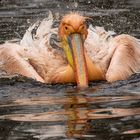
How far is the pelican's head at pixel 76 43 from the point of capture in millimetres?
8227

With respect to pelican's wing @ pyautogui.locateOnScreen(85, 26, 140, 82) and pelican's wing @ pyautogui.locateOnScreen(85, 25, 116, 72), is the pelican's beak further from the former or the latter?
pelican's wing @ pyautogui.locateOnScreen(85, 25, 116, 72)

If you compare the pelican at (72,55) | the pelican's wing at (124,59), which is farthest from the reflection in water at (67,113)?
the pelican's wing at (124,59)

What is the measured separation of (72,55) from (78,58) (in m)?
0.21

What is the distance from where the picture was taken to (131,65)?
9055 mm

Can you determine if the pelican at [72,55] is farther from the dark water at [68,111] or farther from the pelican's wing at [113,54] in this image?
the dark water at [68,111]

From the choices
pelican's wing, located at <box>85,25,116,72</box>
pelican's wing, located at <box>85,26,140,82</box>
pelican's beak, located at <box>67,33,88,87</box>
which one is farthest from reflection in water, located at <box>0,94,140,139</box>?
pelican's wing, located at <box>85,25,116,72</box>

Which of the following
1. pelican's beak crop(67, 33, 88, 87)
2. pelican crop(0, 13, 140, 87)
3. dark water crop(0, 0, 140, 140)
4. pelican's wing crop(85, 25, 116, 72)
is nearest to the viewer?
dark water crop(0, 0, 140, 140)

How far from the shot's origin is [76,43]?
8.49 m

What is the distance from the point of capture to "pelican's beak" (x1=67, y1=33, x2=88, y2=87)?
820 cm

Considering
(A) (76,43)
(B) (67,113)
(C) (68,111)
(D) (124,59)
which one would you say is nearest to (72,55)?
(A) (76,43)

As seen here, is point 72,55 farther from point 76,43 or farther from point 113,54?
point 113,54

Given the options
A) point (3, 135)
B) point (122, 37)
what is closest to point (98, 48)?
point (122, 37)

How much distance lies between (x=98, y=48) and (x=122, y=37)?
1.33 ft

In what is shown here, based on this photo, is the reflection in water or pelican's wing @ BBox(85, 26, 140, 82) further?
pelican's wing @ BBox(85, 26, 140, 82)
